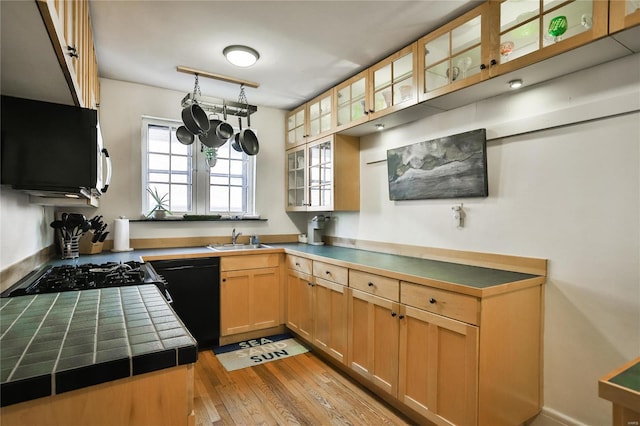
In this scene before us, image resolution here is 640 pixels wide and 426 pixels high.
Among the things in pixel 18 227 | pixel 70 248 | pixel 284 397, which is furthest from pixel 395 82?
pixel 70 248

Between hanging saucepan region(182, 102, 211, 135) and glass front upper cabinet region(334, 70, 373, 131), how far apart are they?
3.86 ft

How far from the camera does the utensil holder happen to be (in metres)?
2.63

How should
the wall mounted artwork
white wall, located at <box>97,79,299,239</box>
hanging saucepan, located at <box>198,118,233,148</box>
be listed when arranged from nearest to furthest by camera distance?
the wall mounted artwork < hanging saucepan, located at <box>198,118,233,148</box> < white wall, located at <box>97,79,299,239</box>

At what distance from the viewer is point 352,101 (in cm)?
298

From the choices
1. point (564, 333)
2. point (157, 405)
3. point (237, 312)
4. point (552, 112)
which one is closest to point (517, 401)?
point (564, 333)

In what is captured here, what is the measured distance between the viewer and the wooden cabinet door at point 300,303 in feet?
9.87

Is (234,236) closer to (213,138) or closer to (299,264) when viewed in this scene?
(299,264)

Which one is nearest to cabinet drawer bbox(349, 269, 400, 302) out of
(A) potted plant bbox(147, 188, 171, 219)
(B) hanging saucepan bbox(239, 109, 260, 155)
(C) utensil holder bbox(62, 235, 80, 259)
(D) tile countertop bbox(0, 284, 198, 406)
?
(D) tile countertop bbox(0, 284, 198, 406)

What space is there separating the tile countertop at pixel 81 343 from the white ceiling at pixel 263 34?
5.89 ft

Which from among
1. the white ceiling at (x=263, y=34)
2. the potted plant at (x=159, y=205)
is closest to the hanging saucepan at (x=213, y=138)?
the white ceiling at (x=263, y=34)

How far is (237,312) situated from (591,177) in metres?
2.89

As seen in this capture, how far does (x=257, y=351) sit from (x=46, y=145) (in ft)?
7.77

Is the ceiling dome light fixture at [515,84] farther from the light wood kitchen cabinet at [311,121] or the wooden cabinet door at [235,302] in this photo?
the wooden cabinet door at [235,302]

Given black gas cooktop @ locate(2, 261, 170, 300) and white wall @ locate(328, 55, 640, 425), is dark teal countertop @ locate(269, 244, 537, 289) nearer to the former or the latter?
white wall @ locate(328, 55, 640, 425)
